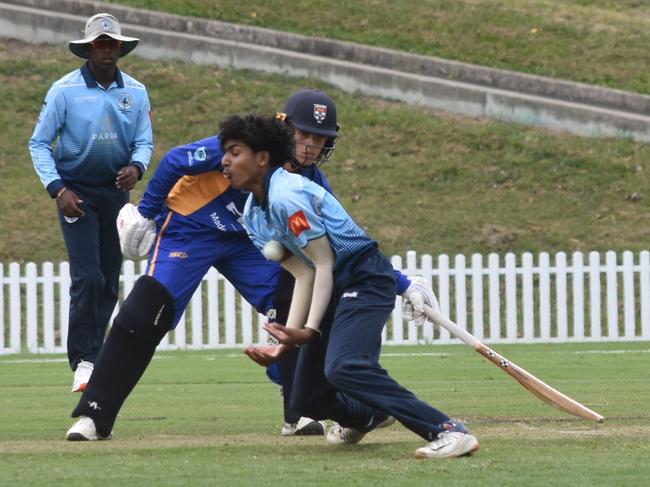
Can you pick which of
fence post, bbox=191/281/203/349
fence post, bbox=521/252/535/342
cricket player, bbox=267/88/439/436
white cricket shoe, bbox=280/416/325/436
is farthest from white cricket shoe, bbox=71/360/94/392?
fence post, bbox=521/252/535/342

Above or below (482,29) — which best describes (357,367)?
above

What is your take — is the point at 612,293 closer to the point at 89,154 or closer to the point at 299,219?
the point at 89,154

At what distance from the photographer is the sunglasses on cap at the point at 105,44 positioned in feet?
30.1

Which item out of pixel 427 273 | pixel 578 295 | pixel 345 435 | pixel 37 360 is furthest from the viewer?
pixel 578 295

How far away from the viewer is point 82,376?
9.23 metres

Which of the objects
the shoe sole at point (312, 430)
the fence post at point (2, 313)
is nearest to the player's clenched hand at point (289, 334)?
the shoe sole at point (312, 430)

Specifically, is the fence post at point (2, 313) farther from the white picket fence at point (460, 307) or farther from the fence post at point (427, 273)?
the fence post at point (427, 273)

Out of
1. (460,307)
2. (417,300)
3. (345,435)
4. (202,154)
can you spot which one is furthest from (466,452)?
(460,307)

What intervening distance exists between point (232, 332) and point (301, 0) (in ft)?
37.8

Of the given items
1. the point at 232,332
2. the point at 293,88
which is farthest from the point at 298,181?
the point at 293,88

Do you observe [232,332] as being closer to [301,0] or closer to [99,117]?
[99,117]

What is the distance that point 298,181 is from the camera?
686 cm

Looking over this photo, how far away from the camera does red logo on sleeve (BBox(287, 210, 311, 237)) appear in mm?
6715

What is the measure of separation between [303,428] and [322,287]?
5.26 feet
